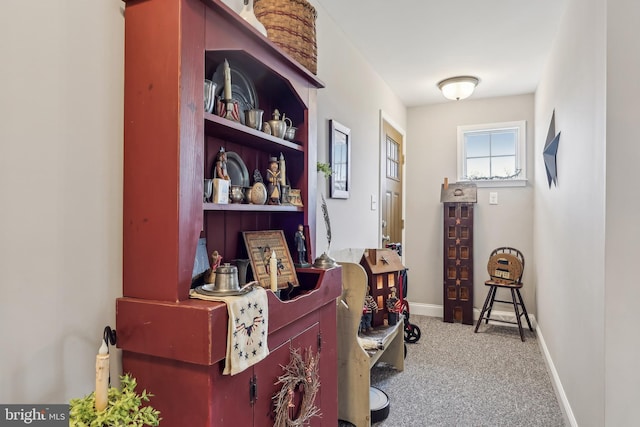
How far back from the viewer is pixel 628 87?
4.40 ft

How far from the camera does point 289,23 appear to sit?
1.48 metres

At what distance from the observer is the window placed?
3896 millimetres

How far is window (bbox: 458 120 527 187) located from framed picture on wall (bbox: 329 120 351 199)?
2.05 m

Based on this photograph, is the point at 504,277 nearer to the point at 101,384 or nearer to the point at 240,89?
the point at 240,89

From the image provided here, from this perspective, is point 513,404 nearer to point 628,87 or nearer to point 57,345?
point 628,87

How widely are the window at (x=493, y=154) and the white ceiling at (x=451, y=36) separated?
0.54 metres

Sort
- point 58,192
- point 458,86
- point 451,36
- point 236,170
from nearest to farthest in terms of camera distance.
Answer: point 58,192 < point 236,170 < point 451,36 < point 458,86

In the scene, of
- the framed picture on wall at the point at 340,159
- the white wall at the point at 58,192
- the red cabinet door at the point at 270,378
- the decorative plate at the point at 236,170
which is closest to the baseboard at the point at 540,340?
the red cabinet door at the point at 270,378

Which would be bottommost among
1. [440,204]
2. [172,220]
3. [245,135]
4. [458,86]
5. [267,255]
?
[267,255]

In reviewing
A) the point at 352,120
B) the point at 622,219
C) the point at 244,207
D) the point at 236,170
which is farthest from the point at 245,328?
the point at 352,120

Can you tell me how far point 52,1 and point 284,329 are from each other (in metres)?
1.12

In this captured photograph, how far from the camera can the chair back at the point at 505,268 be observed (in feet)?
11.7

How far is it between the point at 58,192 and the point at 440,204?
3.86 metres

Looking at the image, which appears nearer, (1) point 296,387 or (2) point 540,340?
(1) point 296,387
